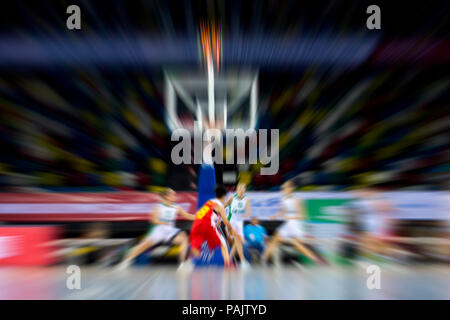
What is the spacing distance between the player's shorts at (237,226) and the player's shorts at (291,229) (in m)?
0.40

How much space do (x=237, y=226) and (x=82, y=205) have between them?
167cm

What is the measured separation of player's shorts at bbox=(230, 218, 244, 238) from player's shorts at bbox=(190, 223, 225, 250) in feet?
0.64

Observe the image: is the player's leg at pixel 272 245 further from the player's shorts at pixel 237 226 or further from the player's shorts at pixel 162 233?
the player's shorts at pixel 162 233

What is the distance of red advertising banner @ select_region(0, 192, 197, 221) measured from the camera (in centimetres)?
373

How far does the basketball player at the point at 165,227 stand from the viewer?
12.4ft

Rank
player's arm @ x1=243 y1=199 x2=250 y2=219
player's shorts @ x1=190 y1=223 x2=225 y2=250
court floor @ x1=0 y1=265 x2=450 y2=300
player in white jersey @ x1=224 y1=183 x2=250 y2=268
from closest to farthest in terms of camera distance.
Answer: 1. court floor @ x1=0 y1=265 x2=450 y2=300
2. player's shorts @ x1=190 y1=223 x2=225 y2=250
3. player in white jersey @ x1=224 y1=183 x2=250 y2=268
4. player's arm @ x1=243 y1=199 x2=250 y2=219

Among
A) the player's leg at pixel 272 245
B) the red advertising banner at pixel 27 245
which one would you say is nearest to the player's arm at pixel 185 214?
the player's leg at pixel 272 245

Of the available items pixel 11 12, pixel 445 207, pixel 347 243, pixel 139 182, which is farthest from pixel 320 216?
pixel 11 12

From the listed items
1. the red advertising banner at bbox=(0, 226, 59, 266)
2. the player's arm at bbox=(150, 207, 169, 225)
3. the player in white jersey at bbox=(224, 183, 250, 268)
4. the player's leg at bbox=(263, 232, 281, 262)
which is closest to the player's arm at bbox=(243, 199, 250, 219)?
the player in white jersey at bbox=(224, 183, 250, 268)

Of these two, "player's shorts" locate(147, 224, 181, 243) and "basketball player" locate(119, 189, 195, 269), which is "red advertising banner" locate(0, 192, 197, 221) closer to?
"basketball player" locate(119, 189, 195, 269)

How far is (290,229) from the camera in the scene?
12.3 ft

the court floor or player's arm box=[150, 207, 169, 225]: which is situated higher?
player's arm box=[150, 207, 169, 225]

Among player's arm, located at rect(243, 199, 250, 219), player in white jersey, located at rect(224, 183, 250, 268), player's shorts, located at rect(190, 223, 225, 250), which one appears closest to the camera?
player's shorts, located at rect(190, 223, 225, 250)

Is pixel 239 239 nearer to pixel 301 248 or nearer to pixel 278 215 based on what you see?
pixel 278 215
